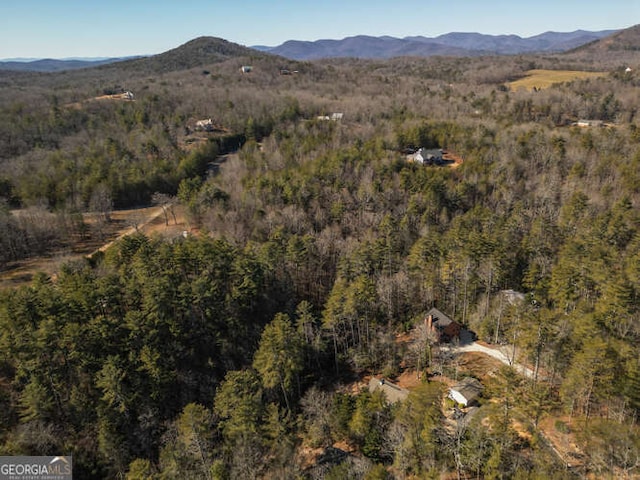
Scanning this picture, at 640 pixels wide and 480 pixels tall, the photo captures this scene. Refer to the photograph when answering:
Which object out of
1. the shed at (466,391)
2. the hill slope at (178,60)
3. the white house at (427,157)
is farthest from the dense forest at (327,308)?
the hill slope at (178,60)

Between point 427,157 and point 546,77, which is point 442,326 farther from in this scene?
point 546,77

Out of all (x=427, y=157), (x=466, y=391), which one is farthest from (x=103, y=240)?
(x=427, y=157)

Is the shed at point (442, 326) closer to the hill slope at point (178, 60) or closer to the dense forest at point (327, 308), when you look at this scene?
the dense forest at point (327, 308)

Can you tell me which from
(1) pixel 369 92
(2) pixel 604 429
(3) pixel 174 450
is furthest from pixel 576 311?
(1) pixel 369 92

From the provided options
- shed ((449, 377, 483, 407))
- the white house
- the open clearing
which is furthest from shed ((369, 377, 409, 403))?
the white house

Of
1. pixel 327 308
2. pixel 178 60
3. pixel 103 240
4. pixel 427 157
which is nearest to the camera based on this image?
pixel 327 308
